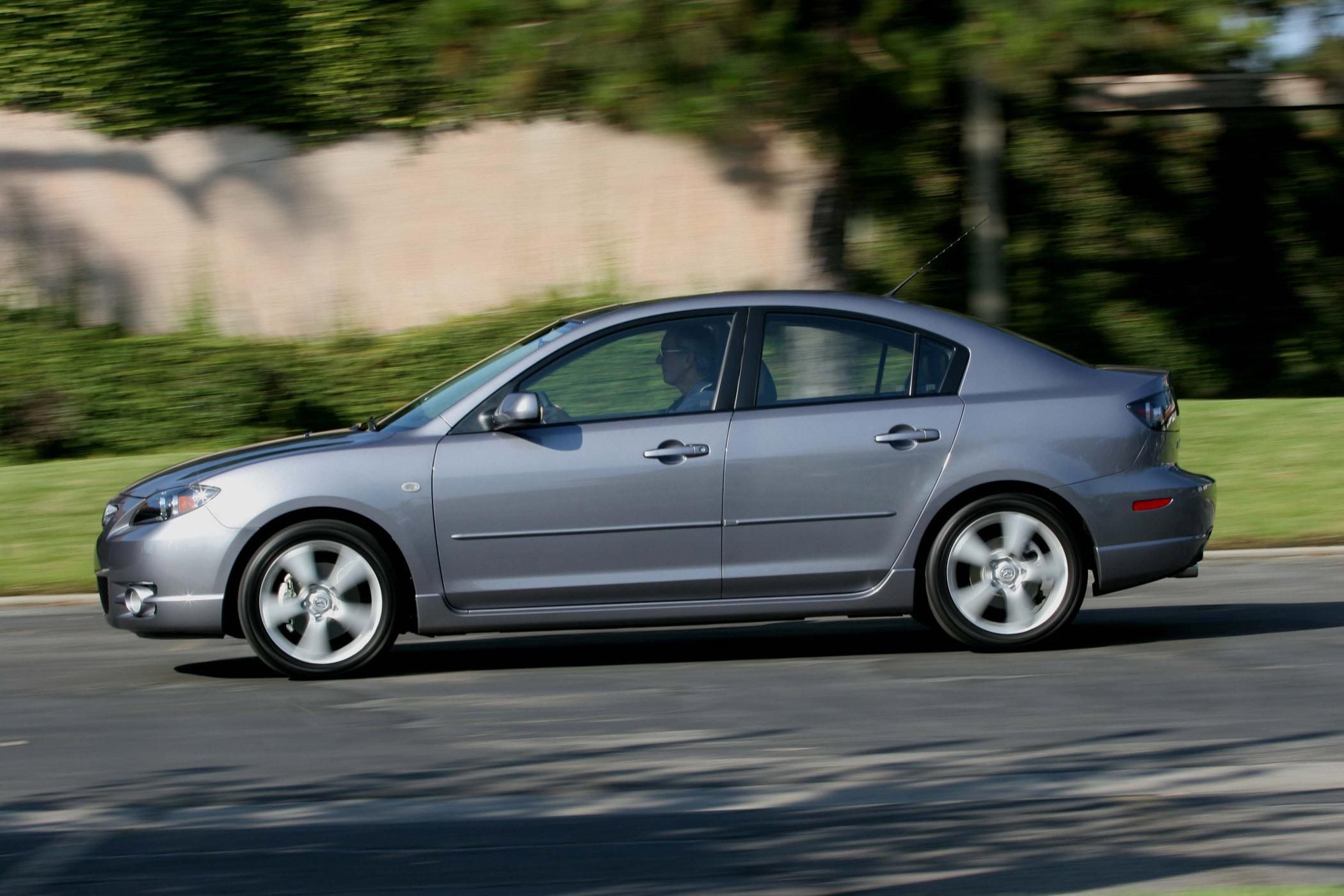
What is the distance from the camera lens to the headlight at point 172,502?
7.38m

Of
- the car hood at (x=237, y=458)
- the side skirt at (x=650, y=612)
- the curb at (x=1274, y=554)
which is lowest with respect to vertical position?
the curb at (x=1274, y=554)

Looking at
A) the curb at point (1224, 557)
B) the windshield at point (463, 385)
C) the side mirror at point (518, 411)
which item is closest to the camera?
the side mirror at point (518, 411)

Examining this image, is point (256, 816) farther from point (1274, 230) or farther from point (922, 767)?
point (1274, 230)

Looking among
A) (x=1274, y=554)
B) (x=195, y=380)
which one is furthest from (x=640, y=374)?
(x=195, y=380)

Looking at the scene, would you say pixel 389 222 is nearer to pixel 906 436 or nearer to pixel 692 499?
pixel 692 499

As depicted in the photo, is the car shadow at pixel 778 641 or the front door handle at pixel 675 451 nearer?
the front door handle at pixel 675 451

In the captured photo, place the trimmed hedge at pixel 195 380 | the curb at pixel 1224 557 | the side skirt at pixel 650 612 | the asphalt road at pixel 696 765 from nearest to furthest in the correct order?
the asphalt road at pixel 696 765
the side skirt at pixel 650 612
the curb at pixel 1224 557
the trimmed hedge at pixel 195 380

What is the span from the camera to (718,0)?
1184 centimetres

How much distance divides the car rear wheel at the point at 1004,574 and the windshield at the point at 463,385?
1.89m

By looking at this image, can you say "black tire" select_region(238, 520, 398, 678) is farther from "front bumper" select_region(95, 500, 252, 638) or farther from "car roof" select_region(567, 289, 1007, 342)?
"car roof" select_region(567, 289, 1007, 342)

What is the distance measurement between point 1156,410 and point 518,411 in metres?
2.75

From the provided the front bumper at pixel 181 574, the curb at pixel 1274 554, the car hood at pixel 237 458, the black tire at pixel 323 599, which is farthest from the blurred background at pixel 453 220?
the black tire at pixel 323 599

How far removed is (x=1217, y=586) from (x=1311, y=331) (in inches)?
322

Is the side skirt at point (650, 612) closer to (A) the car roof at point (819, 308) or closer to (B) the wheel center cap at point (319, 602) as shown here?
(B) the wheel center cap at point (319, 602)
